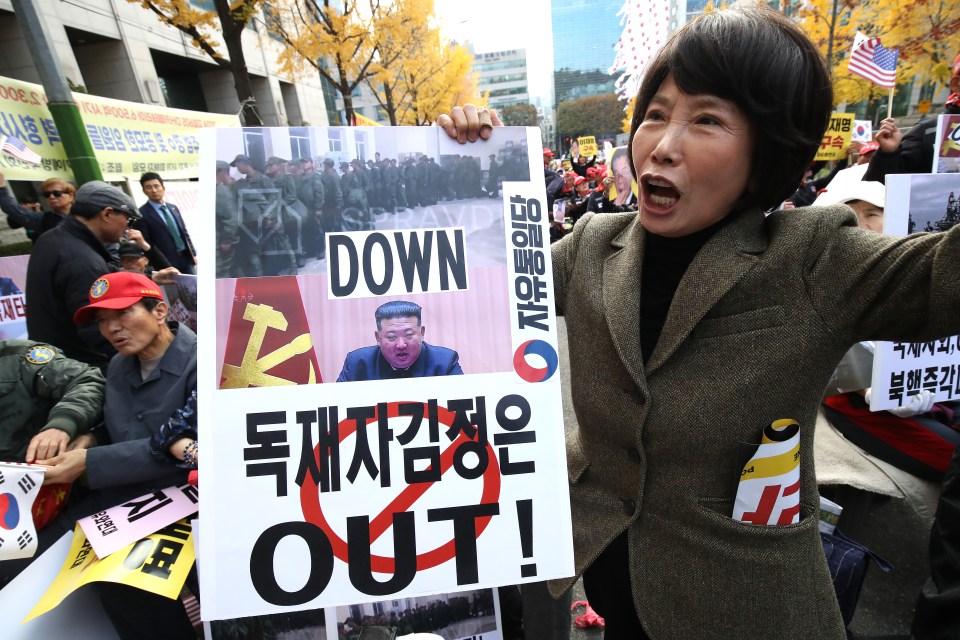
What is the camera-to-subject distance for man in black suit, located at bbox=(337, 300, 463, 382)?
100cm

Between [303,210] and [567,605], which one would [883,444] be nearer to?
[567,605]

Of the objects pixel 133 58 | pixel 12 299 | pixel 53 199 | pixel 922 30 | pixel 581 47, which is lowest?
pixel 12 299

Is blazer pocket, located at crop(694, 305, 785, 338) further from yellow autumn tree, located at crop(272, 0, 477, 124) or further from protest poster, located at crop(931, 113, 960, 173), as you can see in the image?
yellow autumn tree, located at crop(272, 0, 477, 124)

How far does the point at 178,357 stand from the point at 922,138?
3.98 metres

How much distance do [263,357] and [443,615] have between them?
1.13m

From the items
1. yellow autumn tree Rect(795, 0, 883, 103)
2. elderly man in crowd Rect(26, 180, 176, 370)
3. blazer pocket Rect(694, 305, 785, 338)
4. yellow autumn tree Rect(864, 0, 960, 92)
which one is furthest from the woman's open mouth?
yellow autumn tree Rect(795, 0, 883, 103)

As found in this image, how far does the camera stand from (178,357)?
1.98 meters

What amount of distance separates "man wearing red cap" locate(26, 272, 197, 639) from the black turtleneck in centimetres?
170

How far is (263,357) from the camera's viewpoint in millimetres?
982

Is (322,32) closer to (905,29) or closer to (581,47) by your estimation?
(905,29)

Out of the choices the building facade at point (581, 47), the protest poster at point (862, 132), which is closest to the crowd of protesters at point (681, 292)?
the protest poster at point (862, 132)

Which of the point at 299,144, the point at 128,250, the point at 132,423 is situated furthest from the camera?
the point at 128,250

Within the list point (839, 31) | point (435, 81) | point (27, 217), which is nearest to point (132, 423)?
point (27, 217)

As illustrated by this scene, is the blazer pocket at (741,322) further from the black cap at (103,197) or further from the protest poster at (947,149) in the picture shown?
the black cap at (103,197)
